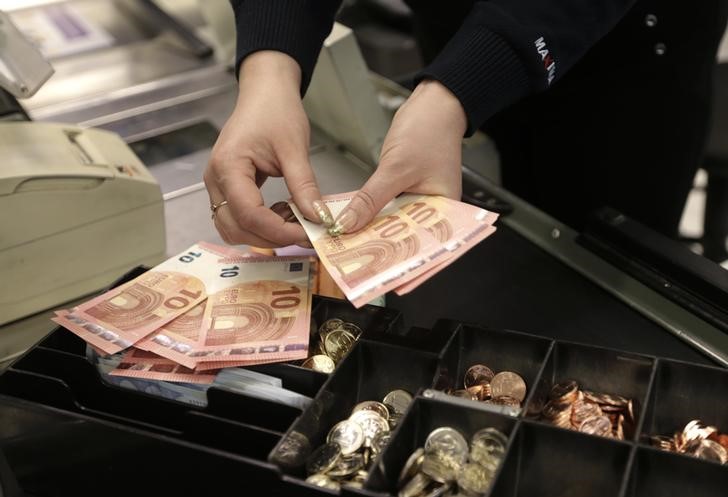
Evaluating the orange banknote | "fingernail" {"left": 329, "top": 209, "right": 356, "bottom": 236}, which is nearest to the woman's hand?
"fingernail" {"left": 329, "top": 209, "right": 356, "bottom": 236}

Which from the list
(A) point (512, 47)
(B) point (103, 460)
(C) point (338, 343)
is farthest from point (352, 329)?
(A) point (512, 47)

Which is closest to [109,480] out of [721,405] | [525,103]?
[721,405]

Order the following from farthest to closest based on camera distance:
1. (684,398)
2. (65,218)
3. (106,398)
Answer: (65,218), (106,398), (684,398)

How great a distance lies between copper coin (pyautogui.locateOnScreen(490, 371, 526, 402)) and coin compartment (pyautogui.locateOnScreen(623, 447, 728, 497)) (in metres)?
0.17

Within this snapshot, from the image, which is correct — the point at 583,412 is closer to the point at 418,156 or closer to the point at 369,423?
the point at 369,423

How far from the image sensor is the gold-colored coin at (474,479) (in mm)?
817

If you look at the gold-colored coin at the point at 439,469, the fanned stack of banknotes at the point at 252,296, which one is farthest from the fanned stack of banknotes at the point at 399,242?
the gold-colored coin at the point at 439,469

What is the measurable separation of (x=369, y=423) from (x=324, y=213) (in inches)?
11.5

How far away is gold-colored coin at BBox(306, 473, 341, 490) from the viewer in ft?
2.68

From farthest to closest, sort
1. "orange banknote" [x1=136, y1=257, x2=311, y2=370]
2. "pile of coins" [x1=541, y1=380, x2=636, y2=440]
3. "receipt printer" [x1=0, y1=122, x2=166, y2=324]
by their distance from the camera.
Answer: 1. "receipt printer" [x1=0, y1=122, x2=166, y2=324]
2. "orange banknote" [x1=136, y1=257, x2=311, y2=370]
3. "pile of coins" [x1=541, y1=380, x2=636, y2=440]

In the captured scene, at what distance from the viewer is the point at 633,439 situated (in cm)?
83

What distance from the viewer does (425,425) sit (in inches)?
34.8

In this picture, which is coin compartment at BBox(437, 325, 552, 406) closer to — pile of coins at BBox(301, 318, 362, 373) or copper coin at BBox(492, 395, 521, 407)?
copper coin at BBox(492, 395, 521, 407)

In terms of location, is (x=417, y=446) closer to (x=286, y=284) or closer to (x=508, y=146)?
(x=286, y=284)
